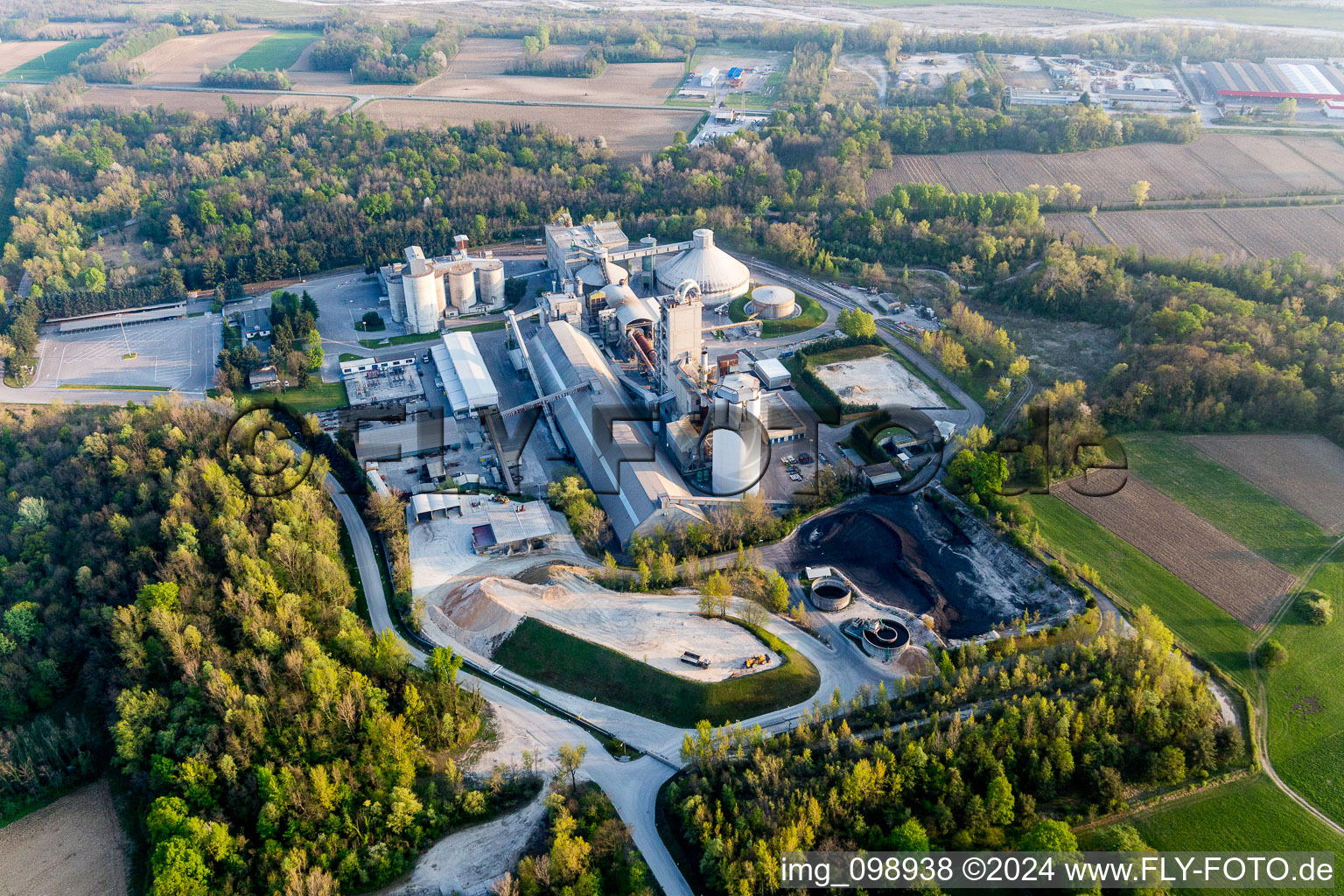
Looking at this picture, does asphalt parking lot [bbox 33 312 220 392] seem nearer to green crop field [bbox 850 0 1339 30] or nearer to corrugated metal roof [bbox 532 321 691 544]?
corrugated metal roof [bbox 532 321 691 544]

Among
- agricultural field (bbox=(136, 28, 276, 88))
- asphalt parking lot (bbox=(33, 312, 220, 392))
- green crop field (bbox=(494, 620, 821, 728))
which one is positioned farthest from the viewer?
agricultural field (bbox=(136, 28, 276, 88))

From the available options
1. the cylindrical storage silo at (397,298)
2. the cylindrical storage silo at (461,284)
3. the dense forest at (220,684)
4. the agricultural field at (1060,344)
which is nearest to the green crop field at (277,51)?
the cylindrical storage silo at (397,298)

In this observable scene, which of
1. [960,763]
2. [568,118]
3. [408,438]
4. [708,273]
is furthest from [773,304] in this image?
[568,118]

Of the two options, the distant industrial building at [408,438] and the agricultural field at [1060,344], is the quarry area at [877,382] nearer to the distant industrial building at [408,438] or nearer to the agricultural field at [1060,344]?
the agricultural field at [1060,344]

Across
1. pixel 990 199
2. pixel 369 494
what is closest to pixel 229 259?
pixel 369 494

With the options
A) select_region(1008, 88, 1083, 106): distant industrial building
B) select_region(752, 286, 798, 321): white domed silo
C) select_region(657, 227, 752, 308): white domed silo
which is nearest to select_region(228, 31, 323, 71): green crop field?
select_region(657, 227, 752, 308): white domed silo

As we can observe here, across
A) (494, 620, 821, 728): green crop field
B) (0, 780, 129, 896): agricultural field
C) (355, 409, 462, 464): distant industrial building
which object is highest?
(355, 409, 462, 464): distant industrial building
